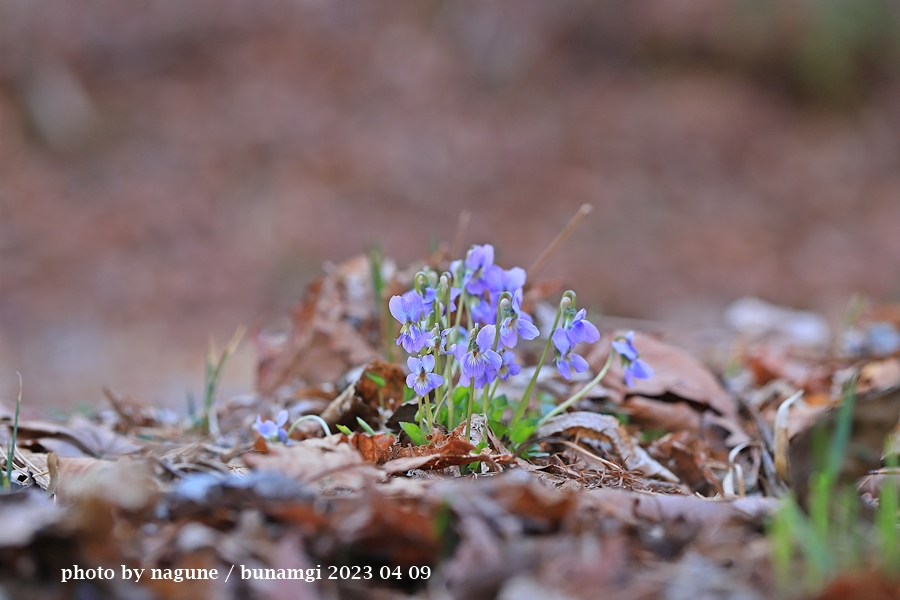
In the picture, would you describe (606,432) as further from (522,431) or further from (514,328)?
(514,328)

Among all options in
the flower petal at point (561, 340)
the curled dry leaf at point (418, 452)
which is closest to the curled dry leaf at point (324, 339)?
the curled dry leaf at point (418, 452)

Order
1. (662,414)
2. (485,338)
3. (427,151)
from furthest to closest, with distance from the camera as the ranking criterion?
(427,151) → (662,414) → (485,338)

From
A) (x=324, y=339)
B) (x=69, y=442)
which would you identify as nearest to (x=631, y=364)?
(x=324, y=339)

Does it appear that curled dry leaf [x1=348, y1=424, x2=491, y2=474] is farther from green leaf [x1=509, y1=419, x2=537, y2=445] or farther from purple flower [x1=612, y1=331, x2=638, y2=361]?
purple flower [x1=612, y1=331, x2=638, y2=361]

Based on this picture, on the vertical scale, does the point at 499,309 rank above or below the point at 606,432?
above

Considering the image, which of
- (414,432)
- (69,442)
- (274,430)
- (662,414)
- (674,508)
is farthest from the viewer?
(662,414)

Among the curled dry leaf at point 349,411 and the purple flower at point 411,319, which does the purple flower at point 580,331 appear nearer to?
the purple flower at point 411,319
